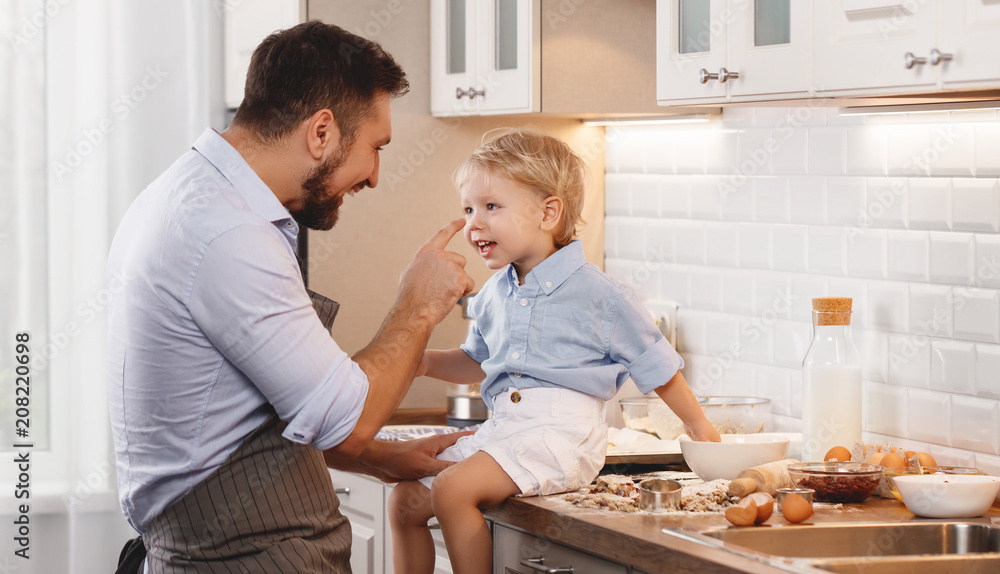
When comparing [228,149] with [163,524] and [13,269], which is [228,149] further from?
[13,269]

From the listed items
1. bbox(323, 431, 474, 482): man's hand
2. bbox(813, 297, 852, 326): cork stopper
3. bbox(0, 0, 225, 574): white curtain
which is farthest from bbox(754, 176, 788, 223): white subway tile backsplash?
bbox(0, 0, 225, 574): white curtain

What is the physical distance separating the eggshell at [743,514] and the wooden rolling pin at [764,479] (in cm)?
13

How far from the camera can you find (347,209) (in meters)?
2.76

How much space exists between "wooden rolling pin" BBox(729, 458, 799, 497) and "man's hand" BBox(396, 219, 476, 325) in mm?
539

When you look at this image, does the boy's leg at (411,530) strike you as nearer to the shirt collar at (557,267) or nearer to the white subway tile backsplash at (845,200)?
the shirt collar at (557,267)

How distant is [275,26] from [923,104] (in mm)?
1676

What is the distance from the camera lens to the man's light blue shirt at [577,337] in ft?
6.01

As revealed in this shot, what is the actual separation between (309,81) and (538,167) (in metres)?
0.52

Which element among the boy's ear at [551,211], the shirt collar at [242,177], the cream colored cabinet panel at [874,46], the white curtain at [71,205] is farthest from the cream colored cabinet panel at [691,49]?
the white curtain at [71,205]

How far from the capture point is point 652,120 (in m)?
2.64

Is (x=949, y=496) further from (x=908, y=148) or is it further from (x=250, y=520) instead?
(x=250, y=520)

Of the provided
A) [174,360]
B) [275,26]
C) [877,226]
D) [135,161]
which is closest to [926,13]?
[877,226]

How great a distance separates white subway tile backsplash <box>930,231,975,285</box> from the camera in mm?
1909

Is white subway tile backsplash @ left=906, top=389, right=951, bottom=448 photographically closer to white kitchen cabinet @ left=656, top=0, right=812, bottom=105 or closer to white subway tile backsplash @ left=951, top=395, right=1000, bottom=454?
white subway tile backsplash @ left=951, top=395, right=1000, bottom=454
